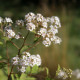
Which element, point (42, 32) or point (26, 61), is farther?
point (42, 32)

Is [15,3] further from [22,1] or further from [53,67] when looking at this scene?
[53,67]

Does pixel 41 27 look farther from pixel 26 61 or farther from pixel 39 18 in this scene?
pixel 26 61

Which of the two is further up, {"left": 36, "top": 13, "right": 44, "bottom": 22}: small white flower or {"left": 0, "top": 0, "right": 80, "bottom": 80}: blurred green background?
{"left": 0, "top": 0, "right": 80, "bottom": 80}: blurred green background

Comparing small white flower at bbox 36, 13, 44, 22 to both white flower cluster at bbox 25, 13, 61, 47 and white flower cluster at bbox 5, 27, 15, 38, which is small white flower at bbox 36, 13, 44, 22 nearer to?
white flower cluster at bbox 25, 13, 61, 47

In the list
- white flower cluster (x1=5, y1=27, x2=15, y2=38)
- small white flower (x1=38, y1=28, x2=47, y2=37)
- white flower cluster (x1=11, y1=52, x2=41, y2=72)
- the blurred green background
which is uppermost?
the blurred green background

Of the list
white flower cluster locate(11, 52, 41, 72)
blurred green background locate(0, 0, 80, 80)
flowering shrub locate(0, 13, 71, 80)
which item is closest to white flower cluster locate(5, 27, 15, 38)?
flowering shrub locate(0, 13, 71, 80)

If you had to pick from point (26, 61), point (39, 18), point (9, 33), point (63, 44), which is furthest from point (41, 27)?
point (63, 44)

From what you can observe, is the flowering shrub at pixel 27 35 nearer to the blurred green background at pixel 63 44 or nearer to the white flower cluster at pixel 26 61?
the white flower cluster at pixel 26 61

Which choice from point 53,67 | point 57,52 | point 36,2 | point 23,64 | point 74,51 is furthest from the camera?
point 36,2

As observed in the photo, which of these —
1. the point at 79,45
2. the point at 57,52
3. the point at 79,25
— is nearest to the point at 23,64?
the point at 57,52

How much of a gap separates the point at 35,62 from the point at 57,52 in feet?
15.2

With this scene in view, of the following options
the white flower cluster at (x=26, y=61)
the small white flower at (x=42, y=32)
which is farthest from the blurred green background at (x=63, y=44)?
the small white flower at (x=42, y=32)

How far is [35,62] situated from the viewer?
6.83ft

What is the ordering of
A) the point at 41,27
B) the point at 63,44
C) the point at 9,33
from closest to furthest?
the point at 9,33 < the point at 41,27 < the point at 63,44
